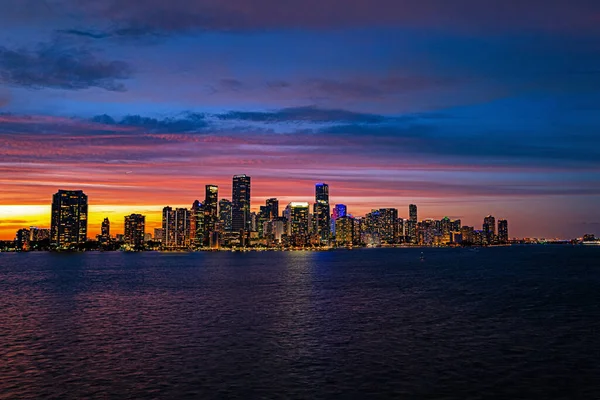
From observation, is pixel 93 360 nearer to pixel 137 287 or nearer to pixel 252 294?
pixel 252 294

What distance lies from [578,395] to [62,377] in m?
34.8

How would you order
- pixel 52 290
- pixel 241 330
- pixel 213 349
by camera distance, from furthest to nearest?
pixel 52 290 < pixel 241 330 < pixel 213 349

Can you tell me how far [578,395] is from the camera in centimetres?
3366

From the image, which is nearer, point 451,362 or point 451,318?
point 451,362

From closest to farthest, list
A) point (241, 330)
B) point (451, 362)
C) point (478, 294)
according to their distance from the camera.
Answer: point (451, 362) < point (241, 330) < point (478, 294)

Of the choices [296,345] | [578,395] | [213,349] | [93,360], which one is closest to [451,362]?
[578,395]

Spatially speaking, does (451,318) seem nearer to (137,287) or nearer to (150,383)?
(150,383)

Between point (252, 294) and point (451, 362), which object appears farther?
point (252, 294)

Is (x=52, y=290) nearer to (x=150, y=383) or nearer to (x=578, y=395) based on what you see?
(x=150, y=383)

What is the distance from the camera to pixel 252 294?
307 feet

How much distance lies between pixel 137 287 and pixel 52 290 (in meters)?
16.3

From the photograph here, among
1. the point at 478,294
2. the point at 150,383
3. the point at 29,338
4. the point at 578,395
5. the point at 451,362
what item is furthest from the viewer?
the point at 478,294

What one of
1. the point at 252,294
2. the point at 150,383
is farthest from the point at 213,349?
the point at 252,294

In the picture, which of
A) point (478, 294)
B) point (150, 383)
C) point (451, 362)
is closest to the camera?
point (150, 383)
